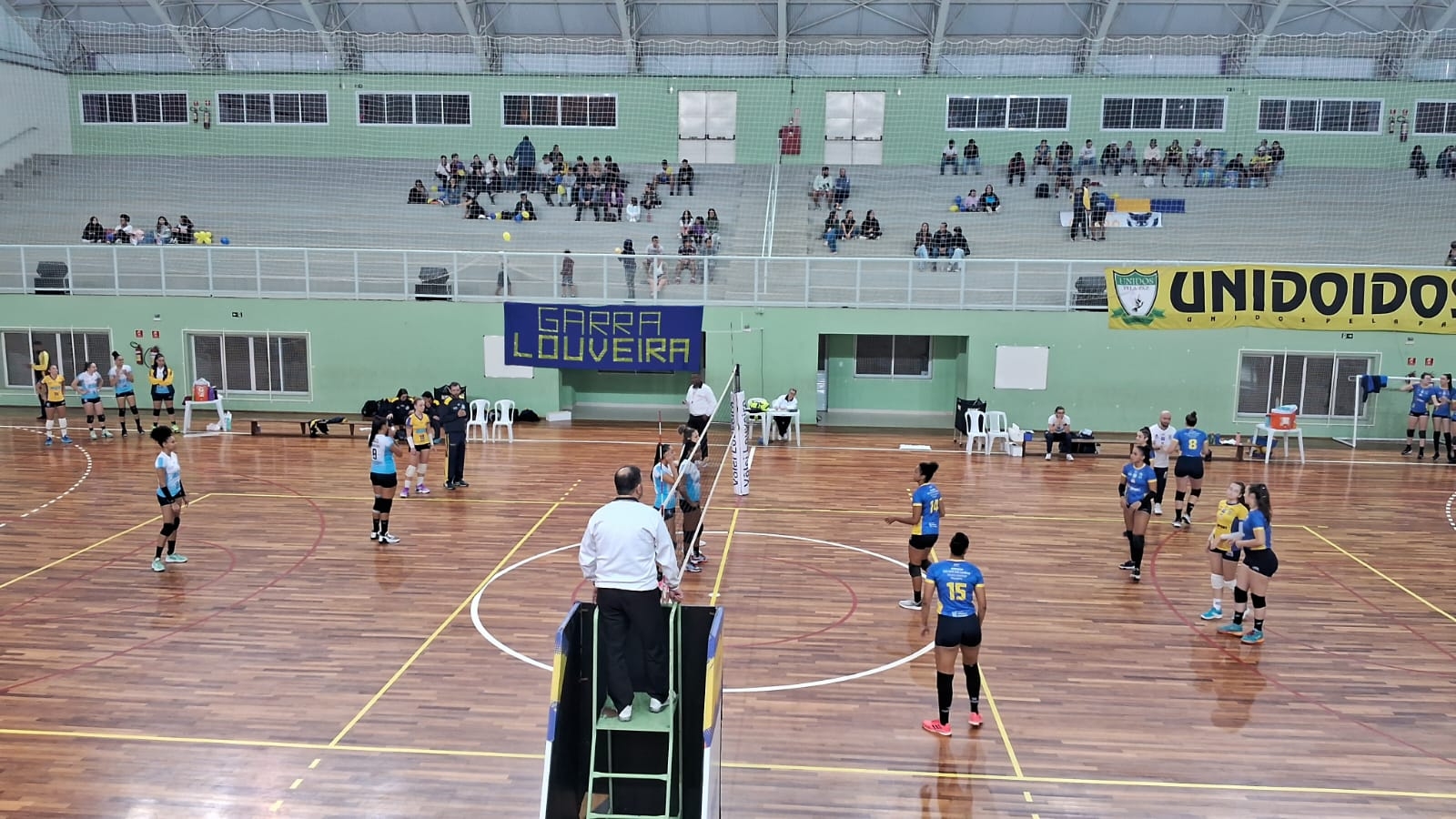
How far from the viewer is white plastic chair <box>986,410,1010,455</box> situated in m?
22.9

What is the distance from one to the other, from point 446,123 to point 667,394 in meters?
14.2

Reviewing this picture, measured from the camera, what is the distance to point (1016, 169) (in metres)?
32.1

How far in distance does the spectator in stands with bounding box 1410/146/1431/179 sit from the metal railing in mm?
12941

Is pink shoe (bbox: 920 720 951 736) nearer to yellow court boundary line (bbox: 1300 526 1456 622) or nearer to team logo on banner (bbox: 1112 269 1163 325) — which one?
yellow court boundary line (bbox: 1300 526 1456 622)

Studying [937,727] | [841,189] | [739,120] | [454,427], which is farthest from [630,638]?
[739,120]

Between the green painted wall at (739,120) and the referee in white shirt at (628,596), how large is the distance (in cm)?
2897

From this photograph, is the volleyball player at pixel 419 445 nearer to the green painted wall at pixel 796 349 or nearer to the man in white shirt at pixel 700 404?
the man in white shirt at pixel 700 404

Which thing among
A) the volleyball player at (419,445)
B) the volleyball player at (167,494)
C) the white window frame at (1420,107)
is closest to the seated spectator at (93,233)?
the volleyball player at (419,445)

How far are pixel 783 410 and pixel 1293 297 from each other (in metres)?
11.9

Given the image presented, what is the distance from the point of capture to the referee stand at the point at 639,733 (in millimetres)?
6734

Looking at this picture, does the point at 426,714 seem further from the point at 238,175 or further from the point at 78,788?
the point at 238,175

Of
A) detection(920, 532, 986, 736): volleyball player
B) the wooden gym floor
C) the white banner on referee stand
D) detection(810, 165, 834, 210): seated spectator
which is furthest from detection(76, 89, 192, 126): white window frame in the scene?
detection(920, 532, 986, 736): volleyball player

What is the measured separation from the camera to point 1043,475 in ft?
67.3

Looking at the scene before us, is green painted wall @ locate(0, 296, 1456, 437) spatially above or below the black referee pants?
above
